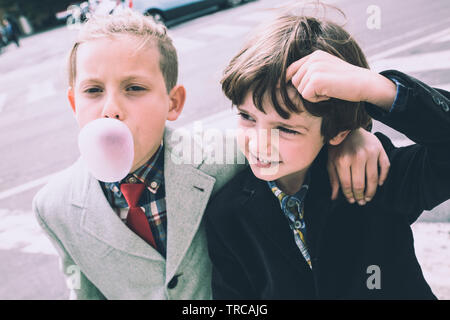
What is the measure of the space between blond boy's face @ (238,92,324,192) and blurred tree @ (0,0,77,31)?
19233 millimetres

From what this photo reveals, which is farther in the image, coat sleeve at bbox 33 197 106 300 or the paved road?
the paved road

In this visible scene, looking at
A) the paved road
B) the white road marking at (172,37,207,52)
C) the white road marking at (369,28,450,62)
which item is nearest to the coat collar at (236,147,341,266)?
the paved road

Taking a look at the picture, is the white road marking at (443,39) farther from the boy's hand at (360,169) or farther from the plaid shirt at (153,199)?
the plaid shirt at (153,199)

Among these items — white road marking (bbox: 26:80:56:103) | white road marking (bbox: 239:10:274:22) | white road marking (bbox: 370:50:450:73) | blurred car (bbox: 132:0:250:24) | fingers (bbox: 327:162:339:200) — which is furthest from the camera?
blurred car (bbox: 132:0:250:24)

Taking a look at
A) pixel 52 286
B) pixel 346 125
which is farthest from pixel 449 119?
pixel 52 286

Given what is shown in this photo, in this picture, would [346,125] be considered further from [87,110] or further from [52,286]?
[52,286]

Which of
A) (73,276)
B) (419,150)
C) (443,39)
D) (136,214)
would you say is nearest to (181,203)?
(136,214)

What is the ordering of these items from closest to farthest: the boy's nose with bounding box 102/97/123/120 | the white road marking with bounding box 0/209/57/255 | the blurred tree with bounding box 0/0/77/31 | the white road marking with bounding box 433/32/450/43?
the boy's nose with bounding box 102/97/123/120 < the white road marking with bounding box 0/209/57/255 < the white road marking with bounding box 433/32/450/43 < the blurred tree with bounding box 0/0/77/31

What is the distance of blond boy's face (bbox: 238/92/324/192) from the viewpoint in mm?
980

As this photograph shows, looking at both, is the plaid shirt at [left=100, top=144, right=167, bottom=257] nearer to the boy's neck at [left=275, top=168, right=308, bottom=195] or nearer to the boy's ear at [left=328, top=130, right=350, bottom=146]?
Result: the boy's neck at [left=275, top=168, right=308, bottom=195]

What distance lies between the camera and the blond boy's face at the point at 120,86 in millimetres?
965

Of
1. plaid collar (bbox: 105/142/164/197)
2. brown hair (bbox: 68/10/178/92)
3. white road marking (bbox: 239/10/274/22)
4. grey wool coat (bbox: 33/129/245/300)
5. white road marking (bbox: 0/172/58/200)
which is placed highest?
brown hair (bbox: 68/10/178/92)

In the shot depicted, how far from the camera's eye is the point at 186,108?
3982 mm
